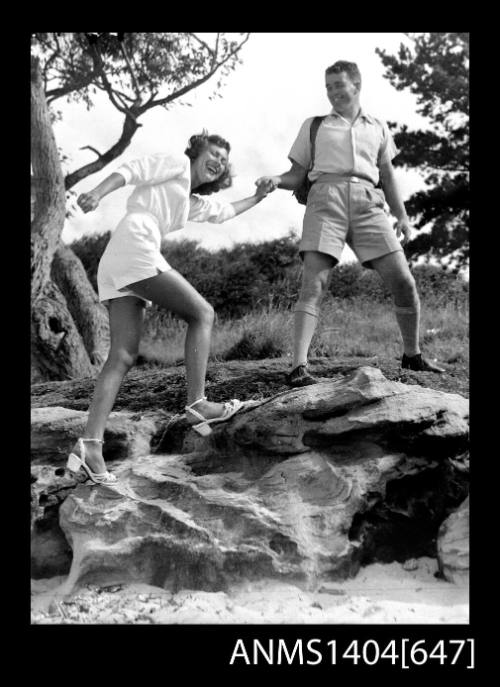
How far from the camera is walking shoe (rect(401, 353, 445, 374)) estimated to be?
5.09 metres

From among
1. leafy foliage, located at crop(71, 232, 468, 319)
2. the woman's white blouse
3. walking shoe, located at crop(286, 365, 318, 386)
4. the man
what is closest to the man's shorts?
the man

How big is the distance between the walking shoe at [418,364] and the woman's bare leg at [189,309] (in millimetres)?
1530

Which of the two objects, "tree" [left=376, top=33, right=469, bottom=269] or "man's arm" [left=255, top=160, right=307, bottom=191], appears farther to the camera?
"tree" [left=376, top=33, right=469, bottom=269]

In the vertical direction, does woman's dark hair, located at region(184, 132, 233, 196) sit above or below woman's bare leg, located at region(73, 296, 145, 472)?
above

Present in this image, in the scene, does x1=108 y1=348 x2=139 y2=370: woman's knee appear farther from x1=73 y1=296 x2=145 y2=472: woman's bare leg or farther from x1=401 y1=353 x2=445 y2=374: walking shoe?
x1=401 y1=353 x2=445 y2=374: walking shoe

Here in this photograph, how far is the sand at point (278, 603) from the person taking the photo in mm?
3572

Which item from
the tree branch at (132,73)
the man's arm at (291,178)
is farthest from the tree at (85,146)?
the man's arm at (291,178)

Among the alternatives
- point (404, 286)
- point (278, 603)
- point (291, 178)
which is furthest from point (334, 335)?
point (278, 603)

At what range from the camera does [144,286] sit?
4.09 m

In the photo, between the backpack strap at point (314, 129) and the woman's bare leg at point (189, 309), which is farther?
the backpack strap at point (314, 129)

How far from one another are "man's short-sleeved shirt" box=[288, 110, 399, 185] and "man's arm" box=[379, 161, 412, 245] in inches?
5.1

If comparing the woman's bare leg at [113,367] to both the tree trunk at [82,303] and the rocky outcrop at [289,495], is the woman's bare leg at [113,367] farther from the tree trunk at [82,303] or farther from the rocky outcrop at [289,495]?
the tree trunk at [82,303]

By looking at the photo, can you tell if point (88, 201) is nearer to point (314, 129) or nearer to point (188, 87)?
point (314, 129)

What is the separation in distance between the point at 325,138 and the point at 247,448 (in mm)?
1900
